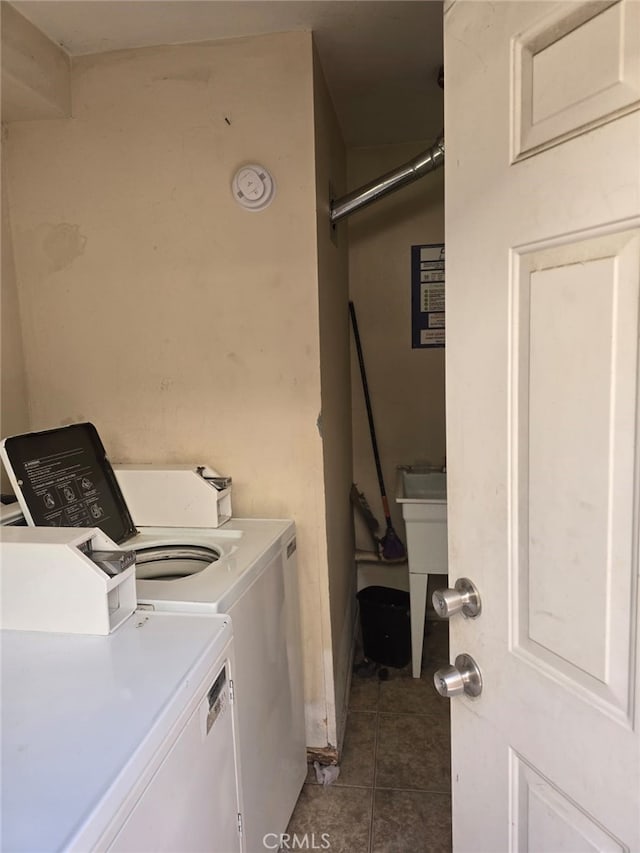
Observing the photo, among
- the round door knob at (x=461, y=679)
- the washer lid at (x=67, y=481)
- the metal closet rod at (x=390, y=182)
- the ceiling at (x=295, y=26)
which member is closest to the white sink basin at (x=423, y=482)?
the metal closet rod at (x=390, y=182)

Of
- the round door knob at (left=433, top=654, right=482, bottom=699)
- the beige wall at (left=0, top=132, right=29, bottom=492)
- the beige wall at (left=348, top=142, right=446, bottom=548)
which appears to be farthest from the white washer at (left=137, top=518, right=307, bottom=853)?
the beige wall at (left=348, top=142, right=446, bottom=548)

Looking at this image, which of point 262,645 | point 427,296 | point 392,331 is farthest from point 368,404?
point 262,645

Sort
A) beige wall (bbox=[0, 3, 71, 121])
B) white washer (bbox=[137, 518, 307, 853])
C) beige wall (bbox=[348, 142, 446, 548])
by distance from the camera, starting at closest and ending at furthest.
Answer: white washer (bbox=[137, 518, 307, 853]) < beige wall (bbox=[0, 3, 71, 121]) < beige wall (bbox=[348, 142, 446, 548])

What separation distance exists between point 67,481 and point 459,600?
3.78ft

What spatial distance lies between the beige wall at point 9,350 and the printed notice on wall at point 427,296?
1.81m

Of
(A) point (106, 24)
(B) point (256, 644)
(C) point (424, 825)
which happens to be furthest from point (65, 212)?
(C) point (424, 825)

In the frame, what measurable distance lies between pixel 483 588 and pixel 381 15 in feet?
5.36

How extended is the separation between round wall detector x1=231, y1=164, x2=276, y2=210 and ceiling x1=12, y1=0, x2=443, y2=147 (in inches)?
15.9

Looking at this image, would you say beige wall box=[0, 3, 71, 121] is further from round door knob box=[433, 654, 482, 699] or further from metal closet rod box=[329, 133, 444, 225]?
round door knob box=[433, 654, 482, 699]

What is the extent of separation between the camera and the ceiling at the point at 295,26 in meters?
1.50

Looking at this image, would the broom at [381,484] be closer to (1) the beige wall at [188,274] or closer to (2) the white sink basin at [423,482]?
(2) the white sink basin at [423,482]

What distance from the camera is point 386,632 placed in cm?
249

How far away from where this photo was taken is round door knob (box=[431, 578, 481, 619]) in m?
0.88

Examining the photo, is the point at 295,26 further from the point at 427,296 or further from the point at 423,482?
the point at 423,482
